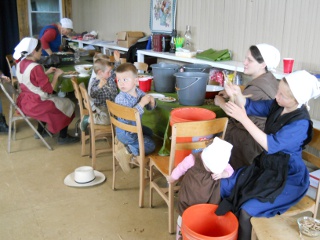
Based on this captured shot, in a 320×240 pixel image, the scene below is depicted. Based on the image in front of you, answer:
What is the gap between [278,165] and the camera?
65.2 inches

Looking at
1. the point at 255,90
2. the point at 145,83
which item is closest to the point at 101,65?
the point at 145,83

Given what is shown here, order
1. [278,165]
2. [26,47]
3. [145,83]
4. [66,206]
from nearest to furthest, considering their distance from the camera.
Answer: [278,165]
[66,206]
[145,83]
[26,47]

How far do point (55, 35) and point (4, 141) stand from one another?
1.92 metres

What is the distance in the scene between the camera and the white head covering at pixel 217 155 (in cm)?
157

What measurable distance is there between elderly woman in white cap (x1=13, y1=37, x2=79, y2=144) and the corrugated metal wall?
6.04 feet

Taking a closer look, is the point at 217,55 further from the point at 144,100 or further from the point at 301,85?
the point at 301,85

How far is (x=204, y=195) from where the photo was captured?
5.52 ft

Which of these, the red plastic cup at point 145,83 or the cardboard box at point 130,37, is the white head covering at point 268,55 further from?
the cardboard box at point 130,37

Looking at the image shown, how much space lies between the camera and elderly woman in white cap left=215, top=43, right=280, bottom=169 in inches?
83.4

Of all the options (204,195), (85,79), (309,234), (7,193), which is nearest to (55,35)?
(85,79)

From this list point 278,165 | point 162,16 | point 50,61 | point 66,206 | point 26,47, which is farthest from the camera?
point 162,16

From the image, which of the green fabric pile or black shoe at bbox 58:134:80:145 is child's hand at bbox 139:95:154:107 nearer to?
the green fabric pile

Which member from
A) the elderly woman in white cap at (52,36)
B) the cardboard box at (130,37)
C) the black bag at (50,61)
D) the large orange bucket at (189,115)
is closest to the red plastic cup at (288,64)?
the large orange bucket at (189,115)

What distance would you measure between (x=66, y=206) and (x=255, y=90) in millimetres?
1578
